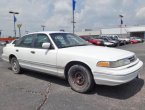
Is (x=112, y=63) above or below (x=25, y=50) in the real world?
below

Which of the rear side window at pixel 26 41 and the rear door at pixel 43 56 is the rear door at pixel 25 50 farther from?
the rear door at pixel 43 56

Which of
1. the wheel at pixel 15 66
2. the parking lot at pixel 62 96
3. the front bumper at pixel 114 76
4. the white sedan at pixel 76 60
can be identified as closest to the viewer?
the parking lot at pixel 62 96

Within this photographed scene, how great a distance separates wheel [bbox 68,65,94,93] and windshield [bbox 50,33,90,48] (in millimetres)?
894

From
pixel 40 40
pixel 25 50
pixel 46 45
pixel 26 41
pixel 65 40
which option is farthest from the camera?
pixel 26 41

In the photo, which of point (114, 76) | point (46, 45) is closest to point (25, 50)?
point (46, 45)

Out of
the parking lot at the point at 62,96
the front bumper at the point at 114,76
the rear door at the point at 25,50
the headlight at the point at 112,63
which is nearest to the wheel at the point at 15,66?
the rear door at the point at 25,50

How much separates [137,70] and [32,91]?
8.93 ft

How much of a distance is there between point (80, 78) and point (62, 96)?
64 cm

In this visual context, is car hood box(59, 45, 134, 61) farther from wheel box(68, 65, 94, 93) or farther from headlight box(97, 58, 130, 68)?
wheel box(68, 65, 94, 93)

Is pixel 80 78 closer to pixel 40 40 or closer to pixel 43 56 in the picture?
pixel 43 56

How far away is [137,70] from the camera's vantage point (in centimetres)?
550

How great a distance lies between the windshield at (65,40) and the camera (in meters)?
6.28

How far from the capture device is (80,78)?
220 inches

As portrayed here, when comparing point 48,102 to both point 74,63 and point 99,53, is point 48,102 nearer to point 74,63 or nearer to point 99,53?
point 74,63
